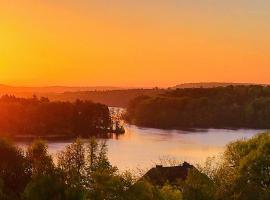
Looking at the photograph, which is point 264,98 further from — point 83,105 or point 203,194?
point 203,194

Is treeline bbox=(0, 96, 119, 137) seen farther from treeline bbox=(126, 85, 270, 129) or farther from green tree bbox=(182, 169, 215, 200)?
green tree bbox=(182, 169, 215, 200)

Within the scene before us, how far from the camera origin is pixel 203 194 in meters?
19.9

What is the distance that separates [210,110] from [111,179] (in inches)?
4861

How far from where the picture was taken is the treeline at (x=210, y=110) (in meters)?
135

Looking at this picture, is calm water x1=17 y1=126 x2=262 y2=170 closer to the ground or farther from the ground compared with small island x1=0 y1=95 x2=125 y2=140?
closer to the ground

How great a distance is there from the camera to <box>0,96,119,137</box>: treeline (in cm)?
10588

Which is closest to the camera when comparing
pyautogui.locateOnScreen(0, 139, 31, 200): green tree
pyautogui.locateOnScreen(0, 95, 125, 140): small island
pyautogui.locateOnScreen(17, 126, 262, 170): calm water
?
pyautogui.locateOnScreen(0, 139, 31, 200): green tree

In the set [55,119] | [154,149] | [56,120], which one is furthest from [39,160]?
[55,119]

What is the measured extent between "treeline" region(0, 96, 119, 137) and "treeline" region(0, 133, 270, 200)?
239 feet

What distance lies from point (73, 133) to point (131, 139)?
13.4 meters

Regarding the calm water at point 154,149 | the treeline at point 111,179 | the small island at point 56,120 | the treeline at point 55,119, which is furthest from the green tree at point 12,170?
the treeline at point 55,119

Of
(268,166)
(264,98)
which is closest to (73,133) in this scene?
(264,98)

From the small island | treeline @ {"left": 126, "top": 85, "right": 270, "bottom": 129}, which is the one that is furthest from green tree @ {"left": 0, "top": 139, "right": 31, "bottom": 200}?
treeline @ {"left": 126, "top": 85, "right": 270, "bottom": 129}

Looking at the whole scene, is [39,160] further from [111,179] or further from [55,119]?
[55,119]
